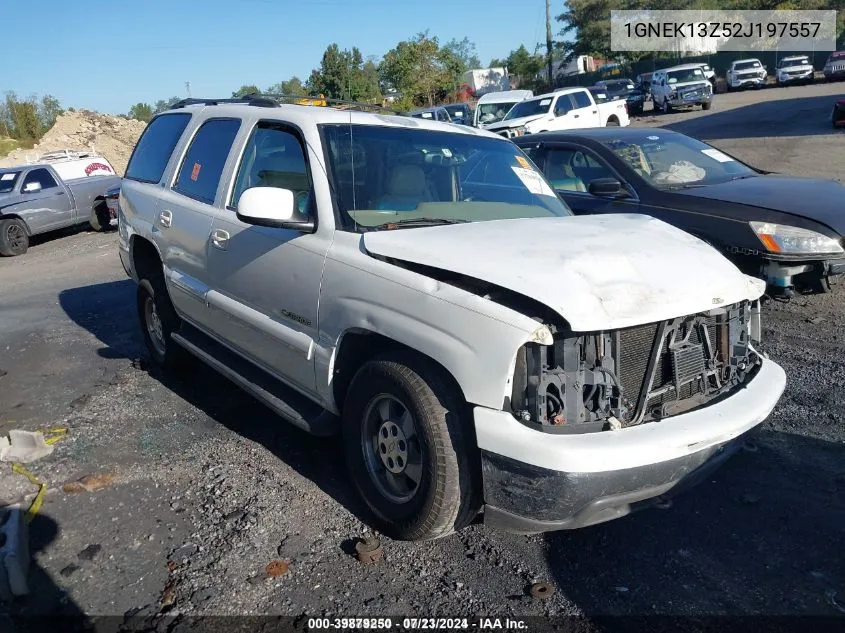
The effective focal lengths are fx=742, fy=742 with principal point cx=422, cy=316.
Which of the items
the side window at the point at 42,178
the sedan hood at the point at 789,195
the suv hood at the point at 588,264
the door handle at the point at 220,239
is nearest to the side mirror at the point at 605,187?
the sedan hood at the point at 789,195

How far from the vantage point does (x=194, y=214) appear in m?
4.90

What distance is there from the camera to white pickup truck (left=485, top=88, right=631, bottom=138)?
21.3 m

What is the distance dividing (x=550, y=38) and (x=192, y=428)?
52759mm

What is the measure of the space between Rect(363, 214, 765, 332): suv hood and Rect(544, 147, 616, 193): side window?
359cm

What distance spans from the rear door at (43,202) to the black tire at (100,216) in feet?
1.87

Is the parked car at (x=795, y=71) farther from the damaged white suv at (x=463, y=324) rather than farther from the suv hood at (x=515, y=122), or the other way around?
the damaged white suv at (x=463, y=324)

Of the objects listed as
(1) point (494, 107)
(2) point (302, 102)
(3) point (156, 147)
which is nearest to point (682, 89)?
(1) point (494, 107)

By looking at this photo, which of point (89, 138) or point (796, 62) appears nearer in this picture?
point (89, 138)

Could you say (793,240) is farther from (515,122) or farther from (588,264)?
(515,122)

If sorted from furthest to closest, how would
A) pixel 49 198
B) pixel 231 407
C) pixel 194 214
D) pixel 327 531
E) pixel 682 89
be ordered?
pixel 682 89 → pixel 49 198 → pixel 231 407 → pixel 194 214 → pixel 327 531

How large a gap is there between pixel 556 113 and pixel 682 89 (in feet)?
45.9

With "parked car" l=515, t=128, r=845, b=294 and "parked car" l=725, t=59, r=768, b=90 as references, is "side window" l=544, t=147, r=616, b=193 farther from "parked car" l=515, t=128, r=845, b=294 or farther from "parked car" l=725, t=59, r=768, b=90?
"parked car" l=725, t=59, r=768, b=90

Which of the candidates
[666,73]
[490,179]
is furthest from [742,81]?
[490,179]

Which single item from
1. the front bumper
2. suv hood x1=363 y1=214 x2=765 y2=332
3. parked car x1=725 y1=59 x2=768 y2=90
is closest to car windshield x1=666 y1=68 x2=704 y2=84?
parked car x1=725 y1=59 x2=768 y2=90
